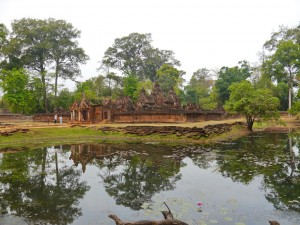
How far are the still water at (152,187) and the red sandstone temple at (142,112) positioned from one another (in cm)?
1724

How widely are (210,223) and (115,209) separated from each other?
3.17m

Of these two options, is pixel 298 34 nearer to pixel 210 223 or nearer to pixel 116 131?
pixel 116 131

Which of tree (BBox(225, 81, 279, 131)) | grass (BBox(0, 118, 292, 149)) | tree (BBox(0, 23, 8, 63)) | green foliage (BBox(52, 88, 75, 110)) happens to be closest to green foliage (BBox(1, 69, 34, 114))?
tree (BBox(0, 23, 8, 63))

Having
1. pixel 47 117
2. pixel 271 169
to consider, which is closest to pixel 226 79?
pixel 47 117

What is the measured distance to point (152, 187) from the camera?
11.5m

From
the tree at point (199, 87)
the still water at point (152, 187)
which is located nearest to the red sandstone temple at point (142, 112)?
the still water at point (152, 187)

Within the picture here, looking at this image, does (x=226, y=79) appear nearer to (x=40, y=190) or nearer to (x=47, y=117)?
(x=47, y=117)

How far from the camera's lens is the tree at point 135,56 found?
257 feet

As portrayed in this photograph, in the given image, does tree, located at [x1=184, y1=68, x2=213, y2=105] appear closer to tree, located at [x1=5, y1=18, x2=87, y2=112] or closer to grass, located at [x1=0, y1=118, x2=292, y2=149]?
tree, located at [x1=5, y1=18, x2=87, y2=112]

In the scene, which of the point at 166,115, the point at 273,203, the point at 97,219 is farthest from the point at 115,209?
the point at 166,115

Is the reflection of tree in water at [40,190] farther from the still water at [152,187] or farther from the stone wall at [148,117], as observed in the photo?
the stone wall at [148,117]

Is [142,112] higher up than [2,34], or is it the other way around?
[2,34]

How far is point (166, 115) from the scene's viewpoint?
36.4 m

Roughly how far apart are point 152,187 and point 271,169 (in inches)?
249
